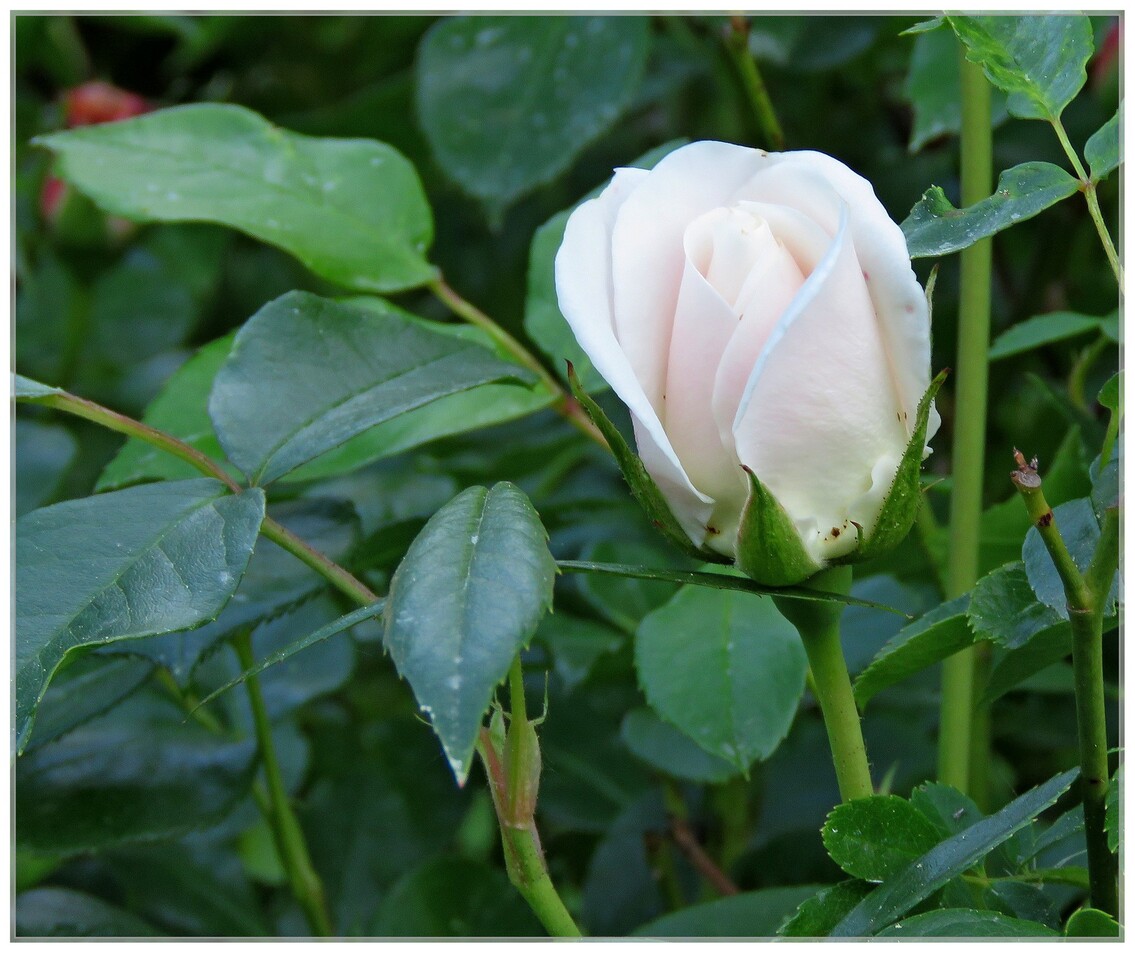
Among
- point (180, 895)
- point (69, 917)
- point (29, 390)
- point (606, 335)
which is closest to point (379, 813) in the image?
point (180, 895)

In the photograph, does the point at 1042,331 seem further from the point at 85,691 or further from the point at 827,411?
the point at 85,691

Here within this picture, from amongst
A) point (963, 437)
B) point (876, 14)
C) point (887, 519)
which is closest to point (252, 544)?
point (887, 519)

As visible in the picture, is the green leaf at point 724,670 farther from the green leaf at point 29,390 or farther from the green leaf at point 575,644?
the green leaf at point 29,390

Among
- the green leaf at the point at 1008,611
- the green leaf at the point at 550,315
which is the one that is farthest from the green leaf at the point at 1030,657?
the green leaf at the point at 550,315

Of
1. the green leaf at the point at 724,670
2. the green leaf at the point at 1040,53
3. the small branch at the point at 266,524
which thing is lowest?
the green leaf at the point at 724,670

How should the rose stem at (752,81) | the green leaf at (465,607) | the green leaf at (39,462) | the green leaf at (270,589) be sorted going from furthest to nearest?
the green leaf at (39,462)
the rose stem at (752,81)
the green leaf at (270,589)
the green leaf at (465,607)

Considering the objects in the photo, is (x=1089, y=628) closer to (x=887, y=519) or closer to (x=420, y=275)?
(x=887, y=519)
